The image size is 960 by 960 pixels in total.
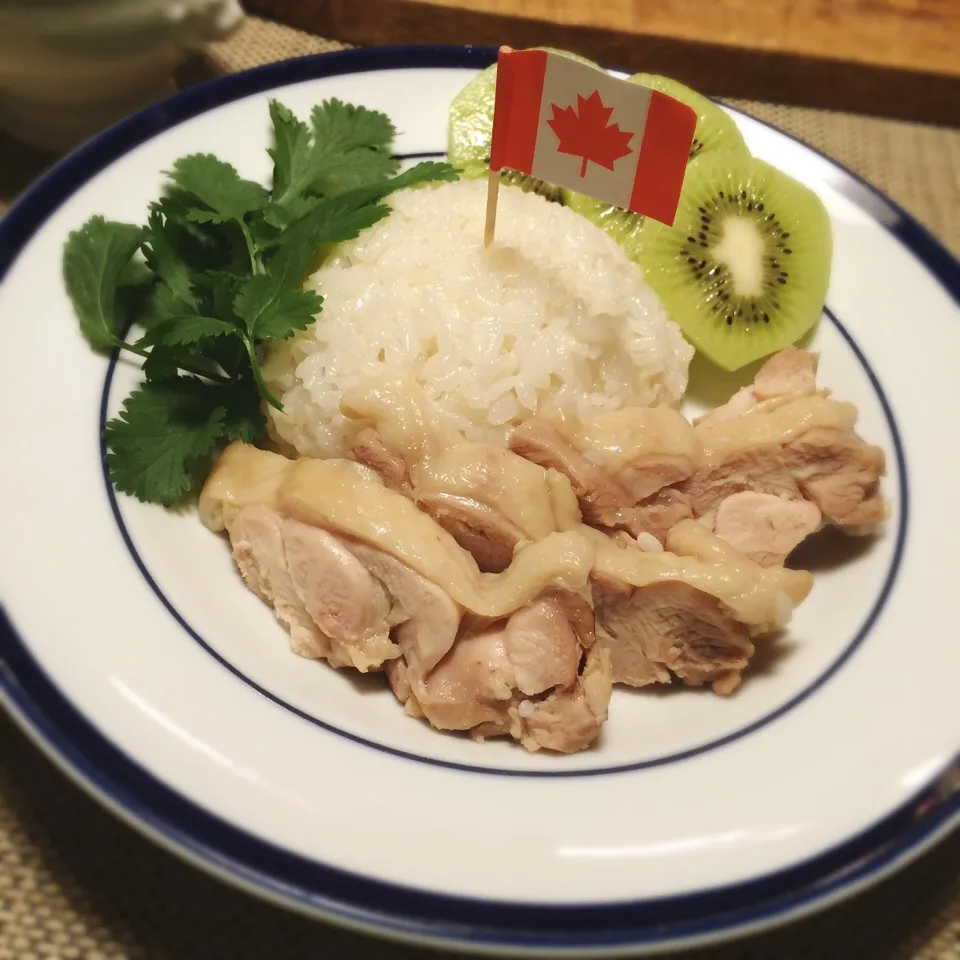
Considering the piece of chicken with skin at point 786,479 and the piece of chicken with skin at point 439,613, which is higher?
the piece of chicken with skin at point 786,479

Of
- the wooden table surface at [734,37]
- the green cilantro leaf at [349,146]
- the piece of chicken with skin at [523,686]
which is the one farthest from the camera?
the wooden table surface at [734,37]

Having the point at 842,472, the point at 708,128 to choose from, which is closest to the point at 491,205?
the point at 708,128

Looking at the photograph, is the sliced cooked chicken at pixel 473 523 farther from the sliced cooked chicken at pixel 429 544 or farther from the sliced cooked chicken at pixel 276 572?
the sliced cooked chicken at pixel 276 572

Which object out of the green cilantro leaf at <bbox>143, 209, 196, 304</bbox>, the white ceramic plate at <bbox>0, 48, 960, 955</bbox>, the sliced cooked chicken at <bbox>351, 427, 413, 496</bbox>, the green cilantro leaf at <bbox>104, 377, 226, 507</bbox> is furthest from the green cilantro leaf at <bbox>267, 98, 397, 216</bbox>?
the sliced cooked chicken at <bbox>351, 427, 413, 496</bbox>

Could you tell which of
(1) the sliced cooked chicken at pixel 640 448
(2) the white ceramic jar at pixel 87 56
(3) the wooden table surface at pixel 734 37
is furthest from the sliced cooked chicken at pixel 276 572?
(3) the wooden table surface at pixel 734 37

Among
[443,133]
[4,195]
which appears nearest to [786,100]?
[443,133]

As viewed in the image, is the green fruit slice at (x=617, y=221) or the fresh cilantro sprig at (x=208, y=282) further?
the green fruit slice at (x=617, y=221)

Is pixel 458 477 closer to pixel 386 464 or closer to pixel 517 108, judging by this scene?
pixel 386 464
